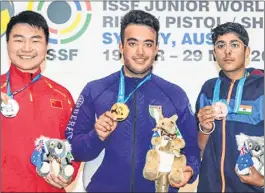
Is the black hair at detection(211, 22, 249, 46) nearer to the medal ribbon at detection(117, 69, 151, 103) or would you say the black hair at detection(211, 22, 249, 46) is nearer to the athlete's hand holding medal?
the medal ribbon at detection(117, 69, 151, 103)

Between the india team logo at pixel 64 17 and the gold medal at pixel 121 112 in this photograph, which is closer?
the gold medal at pixel 121 112

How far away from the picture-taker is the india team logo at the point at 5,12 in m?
3.27

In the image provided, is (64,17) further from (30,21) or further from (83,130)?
(83,130)

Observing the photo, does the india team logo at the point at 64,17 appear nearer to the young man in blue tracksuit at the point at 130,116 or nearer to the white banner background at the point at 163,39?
the white banner background at the point at 163,39

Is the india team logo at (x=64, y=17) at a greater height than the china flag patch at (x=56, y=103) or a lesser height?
greater

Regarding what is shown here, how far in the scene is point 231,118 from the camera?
10.6 feet

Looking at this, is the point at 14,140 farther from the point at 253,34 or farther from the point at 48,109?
the point at 253,34

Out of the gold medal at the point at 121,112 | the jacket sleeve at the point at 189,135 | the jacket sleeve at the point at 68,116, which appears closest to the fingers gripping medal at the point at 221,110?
the jacket sleeve at the point at 189,135

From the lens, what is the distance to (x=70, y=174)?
324 centimetres

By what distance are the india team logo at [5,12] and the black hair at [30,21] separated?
34mm

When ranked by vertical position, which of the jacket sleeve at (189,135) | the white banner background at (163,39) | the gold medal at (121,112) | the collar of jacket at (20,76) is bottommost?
the jacket sleeve at (189,135)

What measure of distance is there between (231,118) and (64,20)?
3.85 feet

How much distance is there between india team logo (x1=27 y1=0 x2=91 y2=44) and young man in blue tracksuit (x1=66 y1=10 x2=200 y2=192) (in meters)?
0.25

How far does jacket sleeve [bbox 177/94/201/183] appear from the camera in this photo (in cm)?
323
